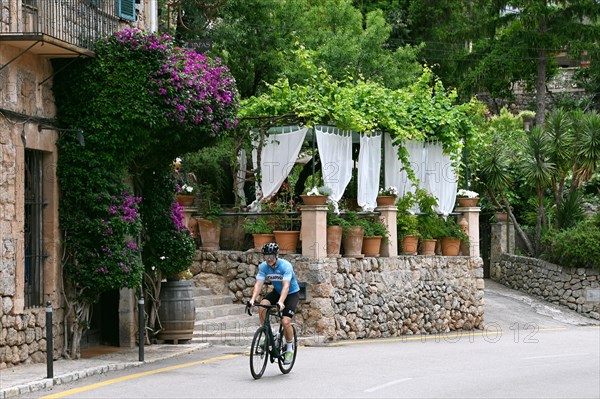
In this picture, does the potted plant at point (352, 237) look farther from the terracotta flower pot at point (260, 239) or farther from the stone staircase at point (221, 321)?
the stone staircase at point (221, 321)

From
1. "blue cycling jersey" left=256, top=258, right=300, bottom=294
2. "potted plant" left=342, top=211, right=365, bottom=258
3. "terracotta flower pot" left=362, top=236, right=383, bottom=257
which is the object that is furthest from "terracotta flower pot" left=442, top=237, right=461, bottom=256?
"blue cycling jersey" left=256, top=258, right=300, bottom=294

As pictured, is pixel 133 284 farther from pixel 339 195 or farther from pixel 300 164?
pixel 300 164

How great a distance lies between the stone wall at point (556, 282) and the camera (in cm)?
3100

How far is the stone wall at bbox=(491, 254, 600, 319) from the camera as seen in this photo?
102 ft

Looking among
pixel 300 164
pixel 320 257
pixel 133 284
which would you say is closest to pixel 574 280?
pixel 300 164

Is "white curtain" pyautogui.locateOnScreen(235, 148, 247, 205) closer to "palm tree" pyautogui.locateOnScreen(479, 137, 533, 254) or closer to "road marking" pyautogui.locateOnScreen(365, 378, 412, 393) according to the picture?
"palm tree" pyautogui.locateOnScreen(479, 137, 533, 254)

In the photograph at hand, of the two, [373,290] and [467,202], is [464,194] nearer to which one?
[467,202]

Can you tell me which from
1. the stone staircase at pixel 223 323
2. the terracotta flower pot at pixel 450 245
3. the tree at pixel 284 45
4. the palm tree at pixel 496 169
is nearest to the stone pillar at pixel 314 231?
the stone staircase at pixel 223 323

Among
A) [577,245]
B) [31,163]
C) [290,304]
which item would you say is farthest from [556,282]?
[31,163]

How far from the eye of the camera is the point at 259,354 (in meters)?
14.8

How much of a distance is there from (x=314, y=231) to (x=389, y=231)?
113 inches

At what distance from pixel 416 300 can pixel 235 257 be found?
14.7 feet

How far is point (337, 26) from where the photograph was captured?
34188 millimetres

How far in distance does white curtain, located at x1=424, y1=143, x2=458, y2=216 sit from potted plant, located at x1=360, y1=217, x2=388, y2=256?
2.86 metres
